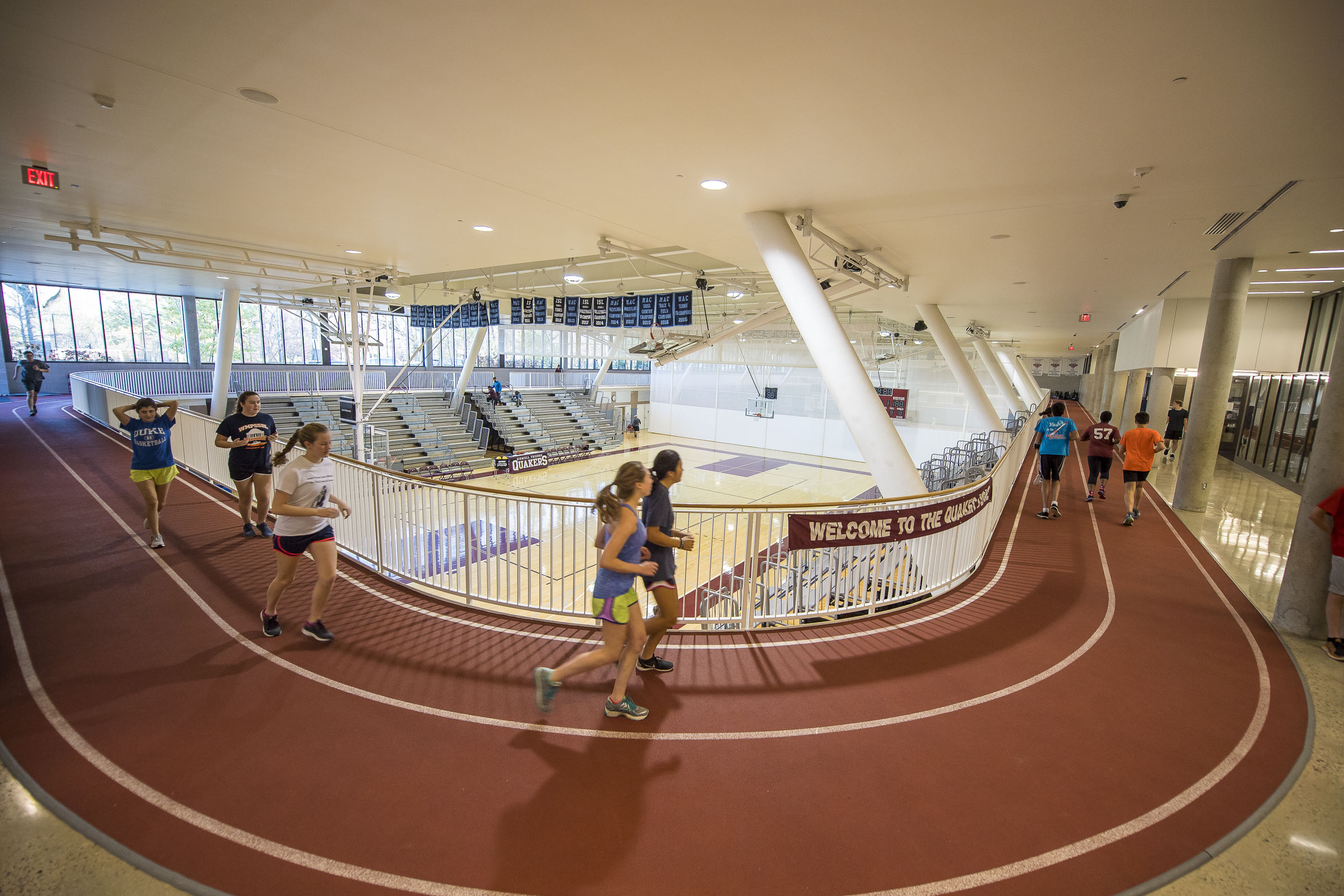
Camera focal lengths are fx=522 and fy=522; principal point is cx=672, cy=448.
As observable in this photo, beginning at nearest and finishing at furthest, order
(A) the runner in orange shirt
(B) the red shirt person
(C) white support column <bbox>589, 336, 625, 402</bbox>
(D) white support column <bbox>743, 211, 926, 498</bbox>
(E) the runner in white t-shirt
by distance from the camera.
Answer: (E) the runner in white t-shirt, (B) the red shirt person, (D) white support column <bbox>743, 211, 926, 498</bbox>, (A) the runner in orange shirt, (C) white support column <bbox>589, 336, 625, 402</bbox>

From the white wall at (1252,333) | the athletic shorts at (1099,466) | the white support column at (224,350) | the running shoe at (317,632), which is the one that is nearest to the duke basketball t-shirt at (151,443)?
the running shoe at (317,632)

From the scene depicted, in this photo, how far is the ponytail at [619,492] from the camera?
2.98 meters

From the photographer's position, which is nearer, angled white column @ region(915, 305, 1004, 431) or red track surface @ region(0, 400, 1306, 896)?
red track surface @ region(0, 400, 1306, 896)

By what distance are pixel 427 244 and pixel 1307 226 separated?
12539 mm

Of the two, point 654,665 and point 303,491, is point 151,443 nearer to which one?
point 303,491

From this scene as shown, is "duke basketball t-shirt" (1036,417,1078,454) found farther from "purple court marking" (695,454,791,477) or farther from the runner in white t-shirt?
"purple court marking" (695,454,791,477)

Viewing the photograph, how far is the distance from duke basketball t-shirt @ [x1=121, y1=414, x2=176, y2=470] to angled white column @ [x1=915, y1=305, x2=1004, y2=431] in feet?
48.6

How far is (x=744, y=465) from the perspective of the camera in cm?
2128

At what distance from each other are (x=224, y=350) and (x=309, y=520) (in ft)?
56.2

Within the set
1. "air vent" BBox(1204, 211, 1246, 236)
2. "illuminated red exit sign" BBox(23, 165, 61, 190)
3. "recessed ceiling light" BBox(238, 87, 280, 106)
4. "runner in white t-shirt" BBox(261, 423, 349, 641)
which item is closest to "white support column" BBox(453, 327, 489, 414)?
"illuminated red exit sign" BBox(23, 165, 61, 190)

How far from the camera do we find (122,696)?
127 inches

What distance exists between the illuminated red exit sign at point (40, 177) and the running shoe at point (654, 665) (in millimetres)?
7776

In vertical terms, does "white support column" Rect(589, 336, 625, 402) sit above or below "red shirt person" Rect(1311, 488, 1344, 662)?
above

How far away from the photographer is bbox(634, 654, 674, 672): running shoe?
12.6ft
